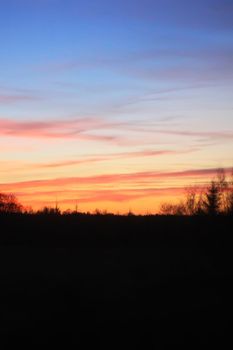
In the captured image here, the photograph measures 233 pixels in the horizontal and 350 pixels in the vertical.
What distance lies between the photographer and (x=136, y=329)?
53.4 ft

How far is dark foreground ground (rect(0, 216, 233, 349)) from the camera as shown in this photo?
601 inches

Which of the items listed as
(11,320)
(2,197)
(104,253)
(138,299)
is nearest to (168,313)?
(138,299)

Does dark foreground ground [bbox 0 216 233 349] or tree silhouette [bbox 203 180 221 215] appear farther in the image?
tree silhouette [bbox 203 180 221 215]

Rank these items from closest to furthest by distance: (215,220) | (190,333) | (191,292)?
(190,333) → (191,292) → (215,220)

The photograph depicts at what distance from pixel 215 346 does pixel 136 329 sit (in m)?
2.80

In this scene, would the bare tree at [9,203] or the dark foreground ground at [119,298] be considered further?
the bare tree at [9,203]

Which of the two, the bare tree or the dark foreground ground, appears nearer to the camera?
the dark foreground ground

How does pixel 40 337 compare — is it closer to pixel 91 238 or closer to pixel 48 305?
pixel 48 305

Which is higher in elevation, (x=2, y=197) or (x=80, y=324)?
(x=2, y=197)

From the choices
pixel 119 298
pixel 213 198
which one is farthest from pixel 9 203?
pixel 119 298

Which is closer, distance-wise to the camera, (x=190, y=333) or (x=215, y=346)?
(x=215, y=346)

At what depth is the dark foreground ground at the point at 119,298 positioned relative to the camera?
15266 millimetres

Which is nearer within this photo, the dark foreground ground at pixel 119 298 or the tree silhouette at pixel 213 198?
the dark foreground ground at pixel 119 298

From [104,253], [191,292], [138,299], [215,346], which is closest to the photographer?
[215,346]
